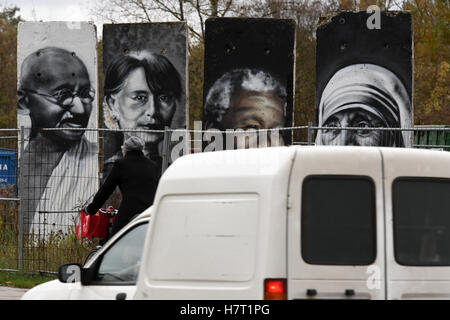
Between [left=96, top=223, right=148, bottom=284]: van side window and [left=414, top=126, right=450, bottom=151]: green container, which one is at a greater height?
[left=414, top=126, right=450, bottom=151]: green container

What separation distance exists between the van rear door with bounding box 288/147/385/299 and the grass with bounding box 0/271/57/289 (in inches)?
346

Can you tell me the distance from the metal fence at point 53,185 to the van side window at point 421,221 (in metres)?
7.49

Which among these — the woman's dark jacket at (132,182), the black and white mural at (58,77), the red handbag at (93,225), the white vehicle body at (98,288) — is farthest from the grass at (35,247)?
the white vehicle body at (98,288)

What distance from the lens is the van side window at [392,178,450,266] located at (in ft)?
19.8

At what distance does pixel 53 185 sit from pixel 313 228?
935 centimetres

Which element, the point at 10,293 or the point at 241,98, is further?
the point at 241,98

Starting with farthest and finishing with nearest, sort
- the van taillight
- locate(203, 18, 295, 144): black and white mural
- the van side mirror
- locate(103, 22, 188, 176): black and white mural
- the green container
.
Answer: locate(103, 22, 188, 176): black and white mural, locate(203, 18, 295, 144): black and white mural, the green container, the van side mirror, the van taillight

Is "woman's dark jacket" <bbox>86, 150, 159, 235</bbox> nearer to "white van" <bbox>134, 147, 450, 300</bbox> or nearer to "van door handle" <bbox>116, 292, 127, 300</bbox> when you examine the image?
"van door handle" <bbox>116, 292, 127, 300</bbox>

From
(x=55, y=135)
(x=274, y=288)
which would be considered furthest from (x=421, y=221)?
(x=55, y=135)

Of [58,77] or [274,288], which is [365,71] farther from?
[274,288]

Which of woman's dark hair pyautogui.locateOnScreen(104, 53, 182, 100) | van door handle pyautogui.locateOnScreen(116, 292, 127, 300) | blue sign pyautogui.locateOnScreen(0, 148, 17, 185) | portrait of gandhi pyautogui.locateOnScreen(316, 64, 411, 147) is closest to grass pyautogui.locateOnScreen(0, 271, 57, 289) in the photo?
blue sign pyautogui.locateOnScreen(0, 148, 17, 185)

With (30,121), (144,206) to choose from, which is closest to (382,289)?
(144,206)

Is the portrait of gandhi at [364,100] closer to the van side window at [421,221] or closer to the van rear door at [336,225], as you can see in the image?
the van side window at [421,221]

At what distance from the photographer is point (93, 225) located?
11203 mm
